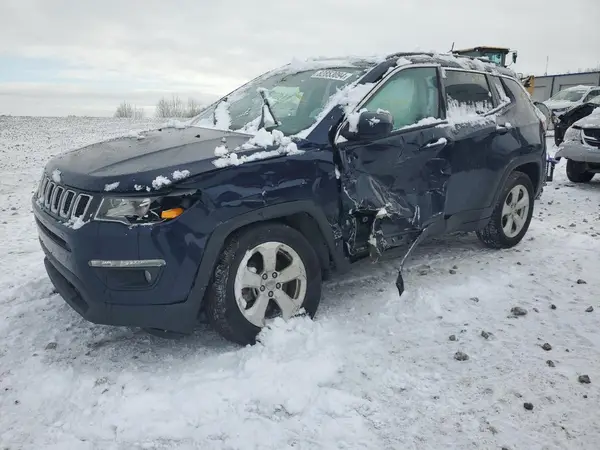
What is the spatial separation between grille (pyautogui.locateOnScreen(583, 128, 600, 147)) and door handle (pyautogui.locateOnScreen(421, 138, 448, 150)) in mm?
5835

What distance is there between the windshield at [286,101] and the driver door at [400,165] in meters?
0.31

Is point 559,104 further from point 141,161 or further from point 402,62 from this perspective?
point 141,161

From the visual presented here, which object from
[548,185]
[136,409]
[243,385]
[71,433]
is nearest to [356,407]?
[243,385]

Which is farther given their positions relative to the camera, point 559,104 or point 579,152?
point 559,104

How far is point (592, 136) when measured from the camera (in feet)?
28.4

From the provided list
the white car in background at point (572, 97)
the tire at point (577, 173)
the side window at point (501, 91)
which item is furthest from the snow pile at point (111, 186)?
the white car in background at point (572, 97)

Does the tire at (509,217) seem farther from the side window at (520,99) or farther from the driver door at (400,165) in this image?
the driver door at (400,165)

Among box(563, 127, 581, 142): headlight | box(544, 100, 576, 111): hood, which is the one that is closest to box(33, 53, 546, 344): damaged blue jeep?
box(563, 127, 581, 142): headlight

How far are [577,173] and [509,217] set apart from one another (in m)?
5.01

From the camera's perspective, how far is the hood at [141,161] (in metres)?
2.80

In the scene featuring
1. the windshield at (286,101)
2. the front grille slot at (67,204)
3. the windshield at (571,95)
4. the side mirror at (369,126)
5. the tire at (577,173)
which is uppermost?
the windshield at (571,95)

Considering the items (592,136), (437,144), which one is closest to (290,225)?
(437,144)

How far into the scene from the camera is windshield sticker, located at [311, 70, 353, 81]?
12.7 feet

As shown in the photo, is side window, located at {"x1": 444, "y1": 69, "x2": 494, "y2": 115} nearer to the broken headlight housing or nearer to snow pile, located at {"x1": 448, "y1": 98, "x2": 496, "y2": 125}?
snow pile, located at {"x1": 448, "y1": 98, "x2": 496, "y2": 125}
